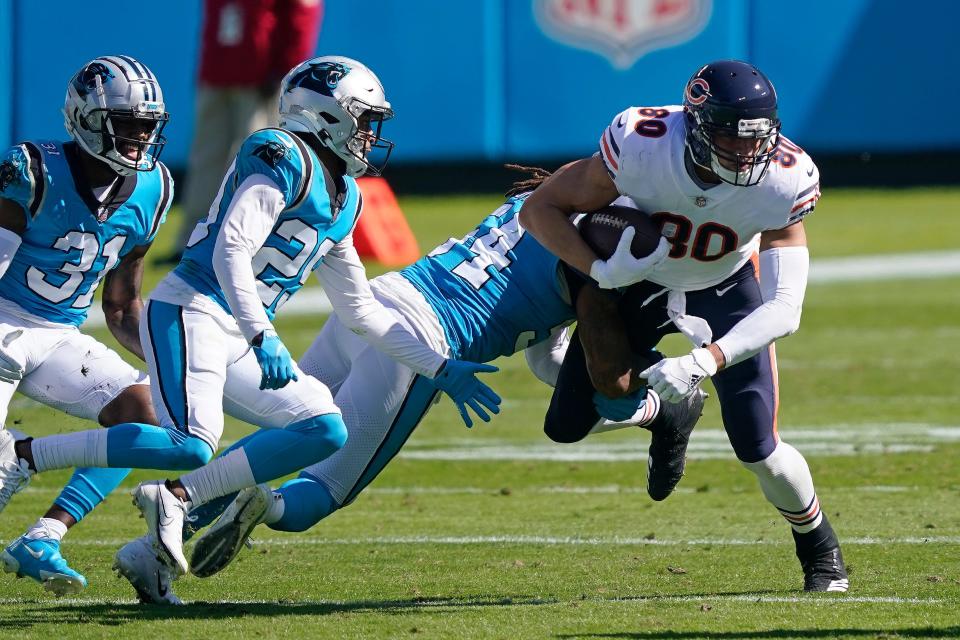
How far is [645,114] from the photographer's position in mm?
4281

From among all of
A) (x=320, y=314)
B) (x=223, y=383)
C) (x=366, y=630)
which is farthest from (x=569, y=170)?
(x=320, y=314)

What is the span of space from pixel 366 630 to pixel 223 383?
0.79 meters

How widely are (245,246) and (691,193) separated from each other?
113 cm

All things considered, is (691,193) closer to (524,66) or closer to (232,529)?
(232,529)

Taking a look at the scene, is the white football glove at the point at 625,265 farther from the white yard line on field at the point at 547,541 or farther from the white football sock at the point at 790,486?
the white yard line on field at the point at 547,541

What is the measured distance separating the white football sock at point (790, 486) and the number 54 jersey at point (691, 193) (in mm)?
527

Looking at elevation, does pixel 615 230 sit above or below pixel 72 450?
above

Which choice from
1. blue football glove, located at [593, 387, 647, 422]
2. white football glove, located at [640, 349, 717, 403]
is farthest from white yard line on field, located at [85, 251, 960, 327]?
white football glove, located at [640, 349, 717, 403]

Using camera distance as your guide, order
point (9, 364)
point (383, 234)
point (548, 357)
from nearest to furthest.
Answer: point (9, 364)
point (548, 357)
point (383, 234)

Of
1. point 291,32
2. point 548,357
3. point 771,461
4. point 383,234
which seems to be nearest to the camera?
point 771,461

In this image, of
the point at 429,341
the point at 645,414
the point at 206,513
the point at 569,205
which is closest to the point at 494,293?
the point at 429,341

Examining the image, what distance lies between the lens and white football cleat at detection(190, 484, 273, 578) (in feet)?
13.2

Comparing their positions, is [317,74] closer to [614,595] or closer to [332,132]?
[332,132]

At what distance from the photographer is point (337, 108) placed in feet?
13.7
